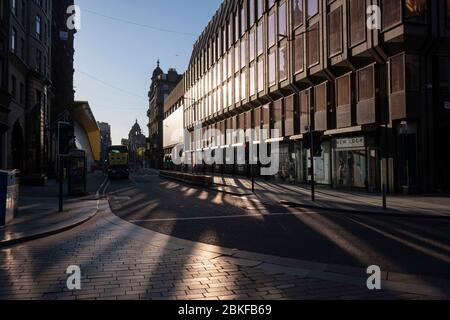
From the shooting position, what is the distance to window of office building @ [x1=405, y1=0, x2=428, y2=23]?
2209 centimetres

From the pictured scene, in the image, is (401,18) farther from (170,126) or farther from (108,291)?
(170,126)

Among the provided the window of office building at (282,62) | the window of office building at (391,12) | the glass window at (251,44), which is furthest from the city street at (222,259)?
the glass window at (251,44)

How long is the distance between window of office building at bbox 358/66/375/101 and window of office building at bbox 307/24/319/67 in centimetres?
450

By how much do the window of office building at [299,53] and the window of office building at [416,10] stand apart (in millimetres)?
10169

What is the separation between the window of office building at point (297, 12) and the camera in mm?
31953

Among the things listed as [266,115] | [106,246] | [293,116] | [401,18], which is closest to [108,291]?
[106,246]

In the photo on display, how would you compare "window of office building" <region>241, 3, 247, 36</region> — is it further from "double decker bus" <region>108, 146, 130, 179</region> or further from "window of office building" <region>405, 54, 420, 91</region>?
"window of office building" <region>405, 54, 420, 91</region>

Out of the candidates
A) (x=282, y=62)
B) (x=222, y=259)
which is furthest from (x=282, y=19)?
(x=222, y=259)

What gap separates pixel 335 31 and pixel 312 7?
3870 mm

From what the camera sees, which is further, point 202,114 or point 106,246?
point 202,114

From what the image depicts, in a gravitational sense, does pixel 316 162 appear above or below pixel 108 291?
above

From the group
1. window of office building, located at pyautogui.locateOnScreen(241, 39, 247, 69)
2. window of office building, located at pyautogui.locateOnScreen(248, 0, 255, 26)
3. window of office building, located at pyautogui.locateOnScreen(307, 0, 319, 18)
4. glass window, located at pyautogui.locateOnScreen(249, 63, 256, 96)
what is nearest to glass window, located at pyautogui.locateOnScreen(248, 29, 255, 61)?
glass window, located at pyautogui.locateOnScreen(249, 63, 256, 96)

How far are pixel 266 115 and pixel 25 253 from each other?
108 ft

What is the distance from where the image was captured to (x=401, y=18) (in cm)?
2194
